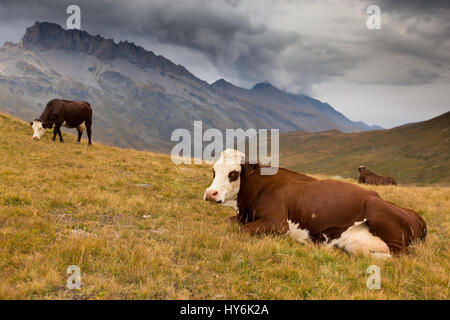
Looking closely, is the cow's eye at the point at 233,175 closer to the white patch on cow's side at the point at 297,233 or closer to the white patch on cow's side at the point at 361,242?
the white patch on cow's side at the point at 297,233

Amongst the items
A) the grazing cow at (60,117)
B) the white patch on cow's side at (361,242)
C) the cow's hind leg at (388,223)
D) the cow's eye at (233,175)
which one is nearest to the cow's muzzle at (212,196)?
the cow's eye at (233,175)

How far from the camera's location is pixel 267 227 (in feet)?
24.1

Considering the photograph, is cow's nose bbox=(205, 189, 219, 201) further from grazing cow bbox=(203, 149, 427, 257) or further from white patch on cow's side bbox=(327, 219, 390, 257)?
white patch on cow's side bbox=(327, 219, 390, 257)

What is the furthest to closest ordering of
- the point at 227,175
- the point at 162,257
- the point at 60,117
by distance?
the point at 60,117
the point at 227,175
the point at 162,257

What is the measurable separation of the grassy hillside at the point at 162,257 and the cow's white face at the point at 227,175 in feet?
3.40

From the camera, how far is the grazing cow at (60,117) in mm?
20734

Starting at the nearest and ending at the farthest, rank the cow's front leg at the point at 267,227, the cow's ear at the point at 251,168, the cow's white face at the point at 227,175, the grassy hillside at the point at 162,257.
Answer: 1. the grassy hillside at the point at 162,257
2. the cow's front leg at the point at 267,227
3. the cow's white face at the point at 227,175
4. the cow's ear at the point at 251,168

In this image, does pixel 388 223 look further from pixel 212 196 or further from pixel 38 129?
pixel 38 129

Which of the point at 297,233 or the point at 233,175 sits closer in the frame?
the point at 297,233

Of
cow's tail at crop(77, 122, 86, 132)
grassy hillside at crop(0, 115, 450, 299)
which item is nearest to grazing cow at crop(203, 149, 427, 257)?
grassy hillside at crop(0, 115, 450, 299)

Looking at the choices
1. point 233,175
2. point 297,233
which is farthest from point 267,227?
point 233,175

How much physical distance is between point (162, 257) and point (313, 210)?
3.59 metres

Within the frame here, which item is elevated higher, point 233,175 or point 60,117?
point 60,117
